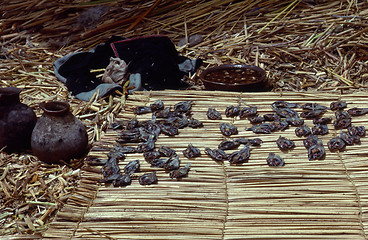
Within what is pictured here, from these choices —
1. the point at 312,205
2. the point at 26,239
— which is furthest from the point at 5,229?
the point at 312,205

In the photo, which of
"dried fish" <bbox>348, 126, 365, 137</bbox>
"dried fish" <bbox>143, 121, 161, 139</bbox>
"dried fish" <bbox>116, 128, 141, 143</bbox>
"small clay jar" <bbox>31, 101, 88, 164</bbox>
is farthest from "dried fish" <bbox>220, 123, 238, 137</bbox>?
"small clay jar" <bbox>31, 101, 88, 164</bbox>

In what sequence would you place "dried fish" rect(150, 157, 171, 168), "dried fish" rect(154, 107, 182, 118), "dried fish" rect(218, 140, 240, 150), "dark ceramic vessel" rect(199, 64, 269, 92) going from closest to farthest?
"dried fish" rect(150, 157, 171, 168) → "dried fish" rect(218, 140, 240, 150) → "dried fish" rect(154, 107, 182, 118) → "dark ceramic vessel" rect(199, 64, 269, 92)

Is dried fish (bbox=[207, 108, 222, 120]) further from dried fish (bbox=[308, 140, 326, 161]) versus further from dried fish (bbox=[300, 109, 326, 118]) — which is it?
dried fish (bbox=[308, 140, 326, 161])

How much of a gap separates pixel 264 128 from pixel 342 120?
1.35 feet

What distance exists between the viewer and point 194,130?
2.66m

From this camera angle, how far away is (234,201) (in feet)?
6.84

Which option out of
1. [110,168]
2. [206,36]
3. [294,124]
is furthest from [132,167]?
[206,36]

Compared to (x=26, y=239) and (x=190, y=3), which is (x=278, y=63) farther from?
(x=26, y=239)

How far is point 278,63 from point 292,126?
1300mm

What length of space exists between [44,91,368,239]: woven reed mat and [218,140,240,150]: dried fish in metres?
0.05

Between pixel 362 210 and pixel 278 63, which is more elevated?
pixel 362 210

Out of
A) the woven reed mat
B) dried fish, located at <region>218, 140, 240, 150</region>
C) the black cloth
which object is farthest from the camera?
the black cloth

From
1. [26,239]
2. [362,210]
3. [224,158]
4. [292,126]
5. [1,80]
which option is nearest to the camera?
[362,210]

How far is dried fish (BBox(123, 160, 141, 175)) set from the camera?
7.52ft
